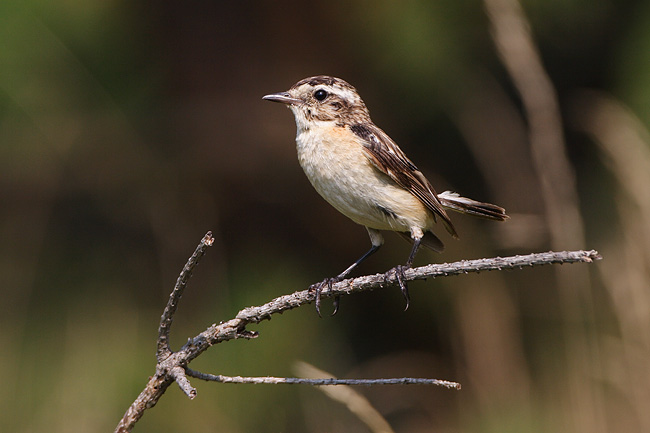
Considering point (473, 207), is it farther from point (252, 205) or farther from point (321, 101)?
point (252, 205)

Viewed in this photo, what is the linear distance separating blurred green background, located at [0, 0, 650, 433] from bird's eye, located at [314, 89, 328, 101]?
95cm

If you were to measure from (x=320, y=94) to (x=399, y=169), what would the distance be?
1.74 feet

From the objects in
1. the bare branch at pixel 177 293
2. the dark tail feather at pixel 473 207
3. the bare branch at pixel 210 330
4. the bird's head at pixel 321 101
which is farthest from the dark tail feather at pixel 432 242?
the bare branch at pixel 177 293

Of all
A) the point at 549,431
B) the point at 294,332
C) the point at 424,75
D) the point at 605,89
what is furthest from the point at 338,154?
the point at 605,89

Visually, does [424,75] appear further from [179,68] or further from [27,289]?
[27,289]

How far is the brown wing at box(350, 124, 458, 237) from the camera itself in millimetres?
2969

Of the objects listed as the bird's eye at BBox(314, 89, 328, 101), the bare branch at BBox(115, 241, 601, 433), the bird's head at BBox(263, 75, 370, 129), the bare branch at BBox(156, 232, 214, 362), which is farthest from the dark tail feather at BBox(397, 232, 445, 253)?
the bare branch at BBox(156, 232, 214, 362)

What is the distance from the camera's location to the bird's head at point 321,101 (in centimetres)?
321

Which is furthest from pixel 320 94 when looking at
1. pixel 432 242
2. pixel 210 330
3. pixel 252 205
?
pixel 252 205

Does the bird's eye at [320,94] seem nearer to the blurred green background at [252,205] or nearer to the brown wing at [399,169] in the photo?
the brown wing at [399,169]

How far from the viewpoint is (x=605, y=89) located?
504cm

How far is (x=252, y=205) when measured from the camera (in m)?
5.66

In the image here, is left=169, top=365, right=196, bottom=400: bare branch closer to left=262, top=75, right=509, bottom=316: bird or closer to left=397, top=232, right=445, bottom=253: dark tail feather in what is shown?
left=262, top=75, right=509, bottom=316: bird

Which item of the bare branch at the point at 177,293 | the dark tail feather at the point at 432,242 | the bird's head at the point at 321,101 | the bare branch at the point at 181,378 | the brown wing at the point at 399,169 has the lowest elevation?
the bare branch at the point at 181,378
